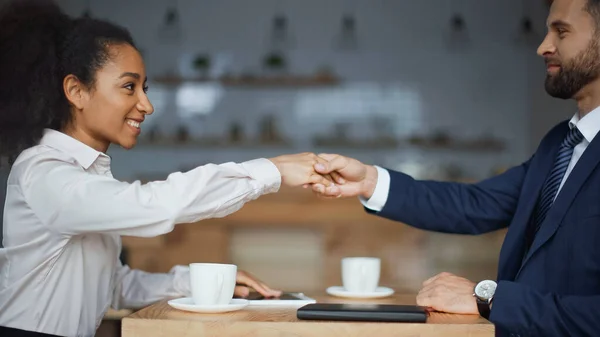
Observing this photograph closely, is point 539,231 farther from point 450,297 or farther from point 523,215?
point 450,297

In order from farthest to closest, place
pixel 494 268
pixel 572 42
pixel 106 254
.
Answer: pixel 494 268
pixel 572 42
pixel 106 254

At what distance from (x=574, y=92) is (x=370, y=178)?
19.4 inches

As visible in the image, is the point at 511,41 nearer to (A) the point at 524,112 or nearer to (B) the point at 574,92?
(A) the point at 524,112

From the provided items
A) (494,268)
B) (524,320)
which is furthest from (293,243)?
(524,320)

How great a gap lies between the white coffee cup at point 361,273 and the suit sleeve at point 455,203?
0.33 metres

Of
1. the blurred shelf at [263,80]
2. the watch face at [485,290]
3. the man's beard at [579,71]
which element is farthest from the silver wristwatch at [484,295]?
the blurred shelf at [263,80]

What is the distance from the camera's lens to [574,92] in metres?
1.65

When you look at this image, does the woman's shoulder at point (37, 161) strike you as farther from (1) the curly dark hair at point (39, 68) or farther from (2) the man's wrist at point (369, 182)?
(2) the man's wrist at point (369, 182)

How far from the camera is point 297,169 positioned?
1.48 meters

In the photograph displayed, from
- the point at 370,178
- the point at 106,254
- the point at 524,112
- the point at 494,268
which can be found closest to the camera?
the point at 106,254

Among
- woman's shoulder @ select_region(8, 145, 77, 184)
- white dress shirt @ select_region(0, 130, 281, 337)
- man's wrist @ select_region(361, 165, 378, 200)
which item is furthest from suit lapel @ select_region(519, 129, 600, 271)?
woman's shoulder @ select_region(8, 145, 77, 184)

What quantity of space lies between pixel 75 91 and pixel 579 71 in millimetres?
1050

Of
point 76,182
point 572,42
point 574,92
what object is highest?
point 572,42

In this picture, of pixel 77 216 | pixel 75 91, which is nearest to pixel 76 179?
pixel 77 216
